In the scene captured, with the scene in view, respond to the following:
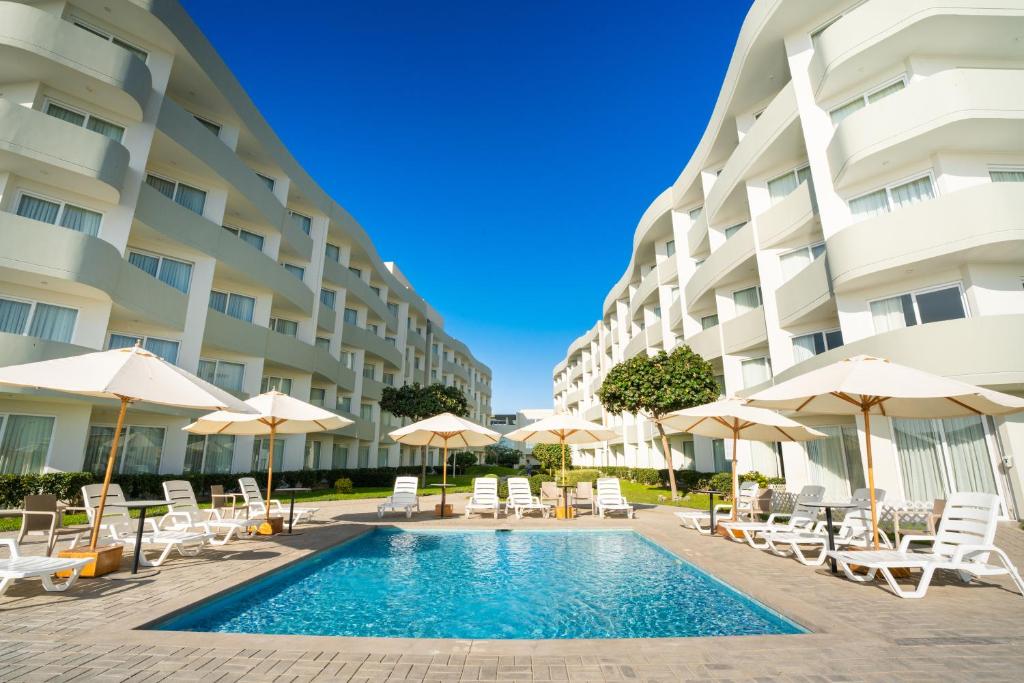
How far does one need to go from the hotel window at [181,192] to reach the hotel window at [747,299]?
24114 mm

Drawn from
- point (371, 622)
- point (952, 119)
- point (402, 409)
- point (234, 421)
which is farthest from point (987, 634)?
point (402, 409)

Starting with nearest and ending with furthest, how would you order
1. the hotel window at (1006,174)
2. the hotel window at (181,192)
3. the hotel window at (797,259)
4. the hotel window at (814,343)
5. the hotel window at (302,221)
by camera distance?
the hotel window at (1006,174) < the hotel window at (814,343) < the hotel window at (797,259) < the hotel window at (181,192) < the hotel window at (302,221)

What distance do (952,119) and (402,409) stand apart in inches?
1158

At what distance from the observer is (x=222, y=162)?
20.0 meters

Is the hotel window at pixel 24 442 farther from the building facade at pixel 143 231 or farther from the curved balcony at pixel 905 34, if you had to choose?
the curved balcony at pixel 905 34

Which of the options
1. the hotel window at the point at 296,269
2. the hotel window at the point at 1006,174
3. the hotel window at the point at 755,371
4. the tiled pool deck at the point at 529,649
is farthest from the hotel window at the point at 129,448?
the hotel window at the point at 1006,174

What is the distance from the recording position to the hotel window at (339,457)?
3072cm

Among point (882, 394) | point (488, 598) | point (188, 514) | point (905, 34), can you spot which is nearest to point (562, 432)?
point (488, 598)

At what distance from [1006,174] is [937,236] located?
12.2ft

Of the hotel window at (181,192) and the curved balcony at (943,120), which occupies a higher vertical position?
the hotel window at (181,192)

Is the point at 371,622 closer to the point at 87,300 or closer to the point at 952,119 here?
the point at 87,300

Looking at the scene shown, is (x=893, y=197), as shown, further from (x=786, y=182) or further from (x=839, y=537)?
(x=839, y=537)

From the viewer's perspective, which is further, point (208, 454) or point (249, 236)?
point (249, 236)

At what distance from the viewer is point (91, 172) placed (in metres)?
14.6
